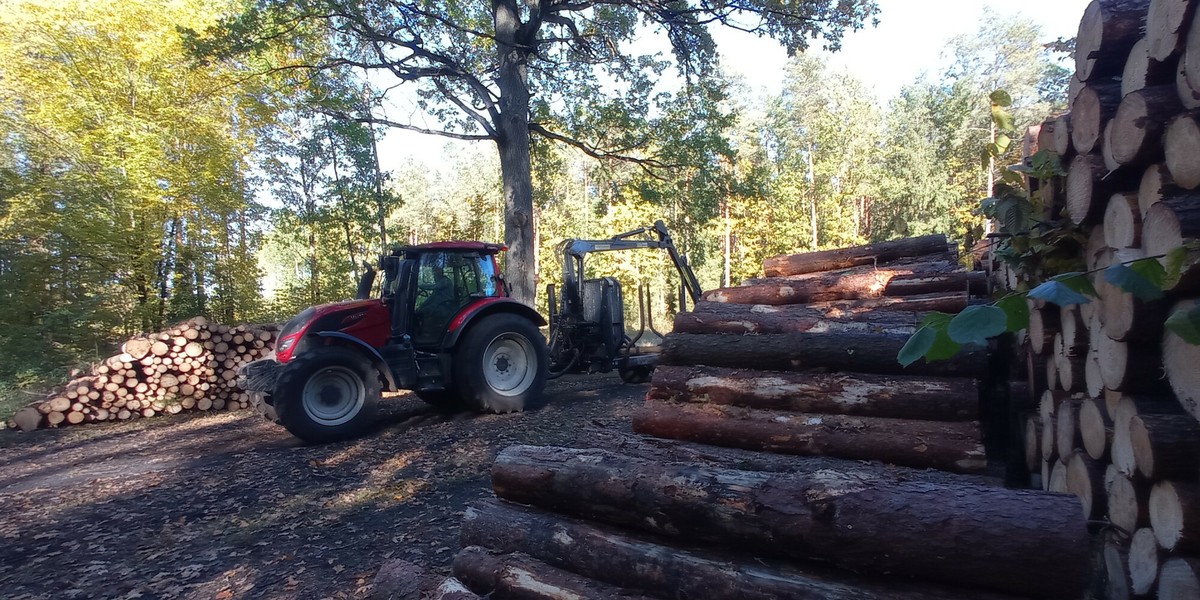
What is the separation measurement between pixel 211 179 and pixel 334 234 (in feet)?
12.6

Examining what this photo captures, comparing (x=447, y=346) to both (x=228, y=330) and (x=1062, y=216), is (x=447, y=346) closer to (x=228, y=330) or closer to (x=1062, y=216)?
(x=228, y=330)

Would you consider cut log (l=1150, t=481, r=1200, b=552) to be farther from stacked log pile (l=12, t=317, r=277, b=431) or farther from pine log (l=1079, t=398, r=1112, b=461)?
stacked log pile (l=12, t=317, r=277, b=431)

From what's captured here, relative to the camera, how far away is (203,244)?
49.2ft

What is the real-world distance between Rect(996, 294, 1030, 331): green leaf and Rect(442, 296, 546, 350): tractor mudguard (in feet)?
22.7

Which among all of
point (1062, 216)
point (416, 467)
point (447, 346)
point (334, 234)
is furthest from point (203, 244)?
point (1062, 216)

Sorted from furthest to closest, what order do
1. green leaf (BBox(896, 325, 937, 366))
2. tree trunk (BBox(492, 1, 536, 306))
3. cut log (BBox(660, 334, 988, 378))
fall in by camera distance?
tree trunk (BBox(492, 1, 536, 306))
cut log (BBox(660, 334, 988, 378))
green leaf (BBox(896, 325, 937, 366))

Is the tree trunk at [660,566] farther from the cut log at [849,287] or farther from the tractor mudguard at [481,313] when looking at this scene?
the tractor mudguard at [481,313]

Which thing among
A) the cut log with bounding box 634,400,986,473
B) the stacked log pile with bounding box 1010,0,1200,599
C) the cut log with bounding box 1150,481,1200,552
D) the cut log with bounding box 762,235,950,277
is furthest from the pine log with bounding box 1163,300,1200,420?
the cut log with bounding box 762,235,950,277

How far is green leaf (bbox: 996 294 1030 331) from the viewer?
140 centimetres

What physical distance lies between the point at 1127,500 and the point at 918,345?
5.21 ft

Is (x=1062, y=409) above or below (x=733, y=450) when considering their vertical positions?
above

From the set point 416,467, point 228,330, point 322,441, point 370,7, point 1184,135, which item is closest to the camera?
point 1184,135

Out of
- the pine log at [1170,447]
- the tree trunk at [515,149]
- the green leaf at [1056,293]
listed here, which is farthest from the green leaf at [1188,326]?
the tree trunk at [515,149]

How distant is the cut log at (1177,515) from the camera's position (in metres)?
1.97
